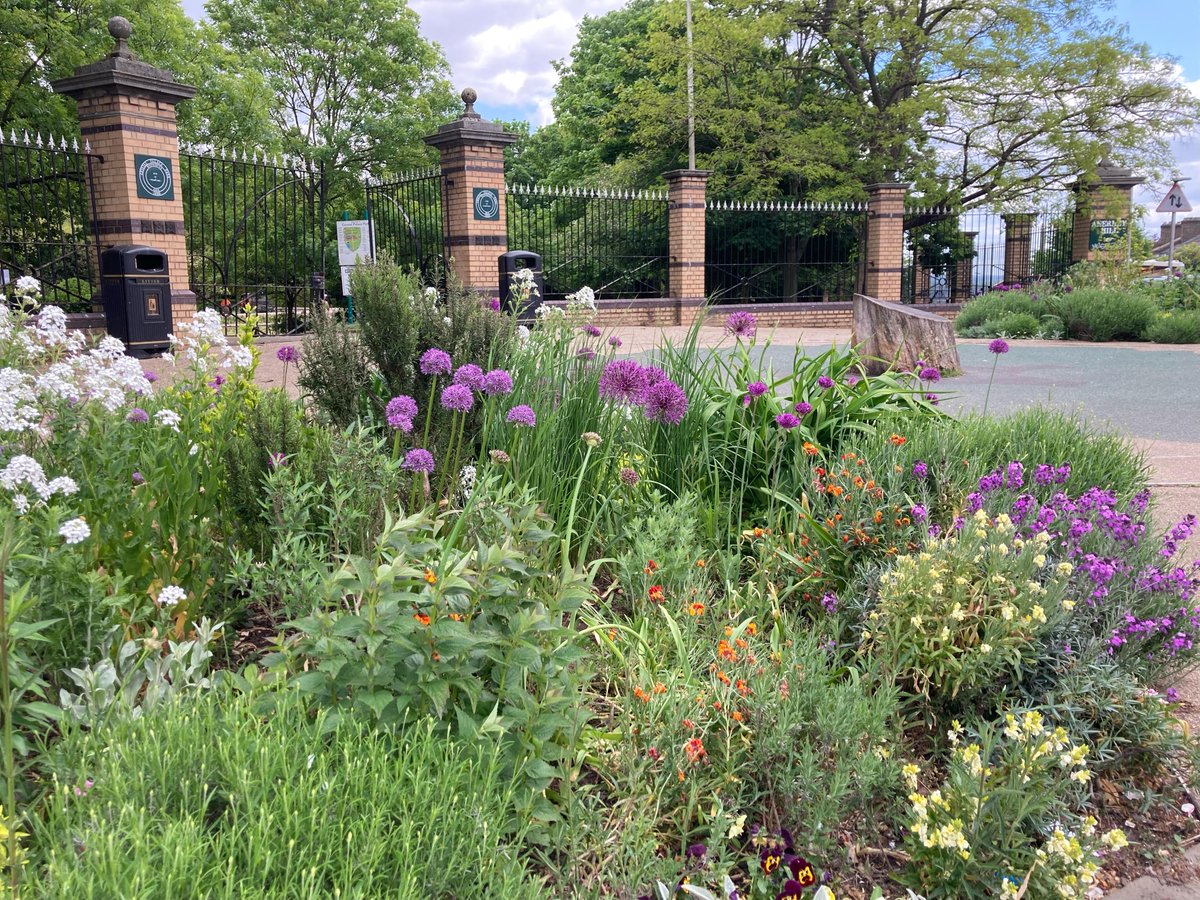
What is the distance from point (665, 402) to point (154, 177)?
38.4 ft

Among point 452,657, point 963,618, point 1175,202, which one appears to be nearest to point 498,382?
point 452,657

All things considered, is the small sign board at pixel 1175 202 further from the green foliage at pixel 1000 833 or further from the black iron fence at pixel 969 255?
the green foliage at pixel 1000 833

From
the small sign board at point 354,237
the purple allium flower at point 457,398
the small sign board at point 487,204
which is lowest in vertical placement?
the purple allium flower at point 457,398

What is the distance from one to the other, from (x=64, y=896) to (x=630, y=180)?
28503 millimetres

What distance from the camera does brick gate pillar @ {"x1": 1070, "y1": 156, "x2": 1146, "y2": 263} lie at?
25.5m

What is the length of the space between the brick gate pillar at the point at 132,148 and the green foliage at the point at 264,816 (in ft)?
41.5

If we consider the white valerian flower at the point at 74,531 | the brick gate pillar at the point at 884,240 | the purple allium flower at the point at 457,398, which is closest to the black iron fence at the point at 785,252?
the brick gate pillar at the point at 884,240

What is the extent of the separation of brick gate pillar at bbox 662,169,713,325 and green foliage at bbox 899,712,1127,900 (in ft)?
62.3

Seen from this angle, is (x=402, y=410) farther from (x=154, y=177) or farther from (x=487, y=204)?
(x=487, y=204)

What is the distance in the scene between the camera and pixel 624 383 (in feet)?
11.9

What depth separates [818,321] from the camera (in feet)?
75.0

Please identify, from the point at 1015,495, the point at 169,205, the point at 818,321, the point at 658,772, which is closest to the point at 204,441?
the point at 658,772

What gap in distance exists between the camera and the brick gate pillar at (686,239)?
20891mm

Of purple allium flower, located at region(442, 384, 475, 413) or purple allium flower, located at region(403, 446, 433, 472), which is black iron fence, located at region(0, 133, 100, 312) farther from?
purple allium flower, located at region(403, 446, 433, 472)
